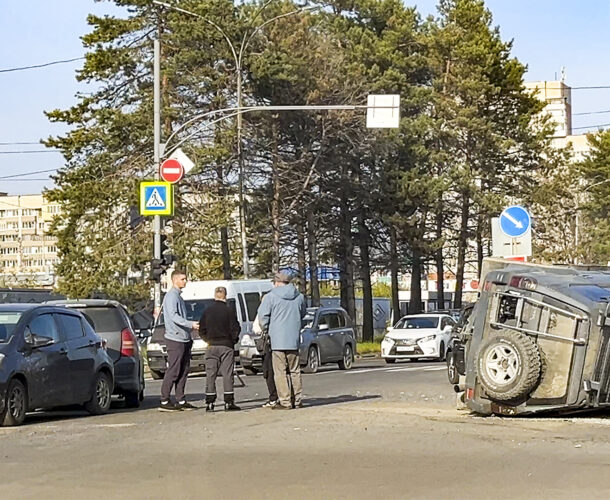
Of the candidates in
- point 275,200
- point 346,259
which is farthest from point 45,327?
point 346,259

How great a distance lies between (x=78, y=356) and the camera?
634 inches

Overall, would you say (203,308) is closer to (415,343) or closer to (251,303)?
(251,303)

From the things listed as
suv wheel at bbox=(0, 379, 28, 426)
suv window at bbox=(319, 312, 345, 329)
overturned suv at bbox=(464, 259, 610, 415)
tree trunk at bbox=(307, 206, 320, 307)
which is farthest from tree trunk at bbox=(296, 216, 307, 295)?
overturned suv at bbox=(464, 259, 610, 415)

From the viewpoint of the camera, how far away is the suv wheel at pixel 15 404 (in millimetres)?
14320

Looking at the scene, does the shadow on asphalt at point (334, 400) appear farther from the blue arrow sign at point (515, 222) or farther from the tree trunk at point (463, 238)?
the tree trunk at point (463, 238)

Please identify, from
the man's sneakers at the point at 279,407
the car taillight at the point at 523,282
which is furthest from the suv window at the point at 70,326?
the car taillight at the point at 523,282

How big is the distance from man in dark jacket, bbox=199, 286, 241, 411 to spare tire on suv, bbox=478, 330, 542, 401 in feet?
11.9

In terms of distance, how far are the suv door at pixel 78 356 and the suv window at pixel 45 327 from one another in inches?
7.4

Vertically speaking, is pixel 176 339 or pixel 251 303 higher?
pixel 251 303

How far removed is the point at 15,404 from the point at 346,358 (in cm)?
1769

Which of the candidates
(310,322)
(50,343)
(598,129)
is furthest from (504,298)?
(598,129)

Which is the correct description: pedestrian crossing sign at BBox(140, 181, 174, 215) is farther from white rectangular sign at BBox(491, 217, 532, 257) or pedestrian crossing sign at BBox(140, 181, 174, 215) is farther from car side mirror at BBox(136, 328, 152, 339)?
white rectangular sign at BBox(491, 217, 532, 257)

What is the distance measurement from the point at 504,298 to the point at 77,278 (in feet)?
122

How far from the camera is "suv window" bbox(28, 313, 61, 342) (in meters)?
15.4
